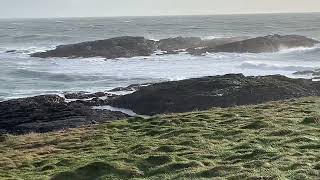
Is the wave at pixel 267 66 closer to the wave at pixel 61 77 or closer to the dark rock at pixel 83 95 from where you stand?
the wave at pixel 61 77

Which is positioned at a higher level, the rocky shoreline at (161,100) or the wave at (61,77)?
the rocky shoreline at (161,100)

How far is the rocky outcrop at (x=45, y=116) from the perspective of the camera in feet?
116

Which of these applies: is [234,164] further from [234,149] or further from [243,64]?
[243,64]

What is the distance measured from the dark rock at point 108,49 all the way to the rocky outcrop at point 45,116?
6354 centimetres

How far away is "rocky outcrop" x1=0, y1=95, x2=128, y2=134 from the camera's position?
1395 inches

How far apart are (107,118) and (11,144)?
11.0 m

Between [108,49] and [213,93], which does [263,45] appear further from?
[213,93]

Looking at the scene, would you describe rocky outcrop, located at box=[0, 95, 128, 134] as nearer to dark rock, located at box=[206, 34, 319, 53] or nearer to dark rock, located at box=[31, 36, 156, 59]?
dark rock, located at box=[31, 36, 156, 59]

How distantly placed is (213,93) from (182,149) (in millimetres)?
22182

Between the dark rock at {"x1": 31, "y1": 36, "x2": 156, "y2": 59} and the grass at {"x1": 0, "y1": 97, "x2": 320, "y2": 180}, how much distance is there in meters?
77.3

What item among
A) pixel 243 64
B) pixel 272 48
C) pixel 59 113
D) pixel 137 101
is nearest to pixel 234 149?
pixel 59 113

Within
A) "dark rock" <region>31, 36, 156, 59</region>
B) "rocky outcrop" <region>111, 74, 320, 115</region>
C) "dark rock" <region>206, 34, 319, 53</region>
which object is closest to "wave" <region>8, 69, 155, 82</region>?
"rocky outcrop" <region>111, 74, 320, 115</region>

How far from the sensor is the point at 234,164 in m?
19.0

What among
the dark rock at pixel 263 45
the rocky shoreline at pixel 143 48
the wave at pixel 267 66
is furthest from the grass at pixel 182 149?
the dark rock at pixel 263 45
